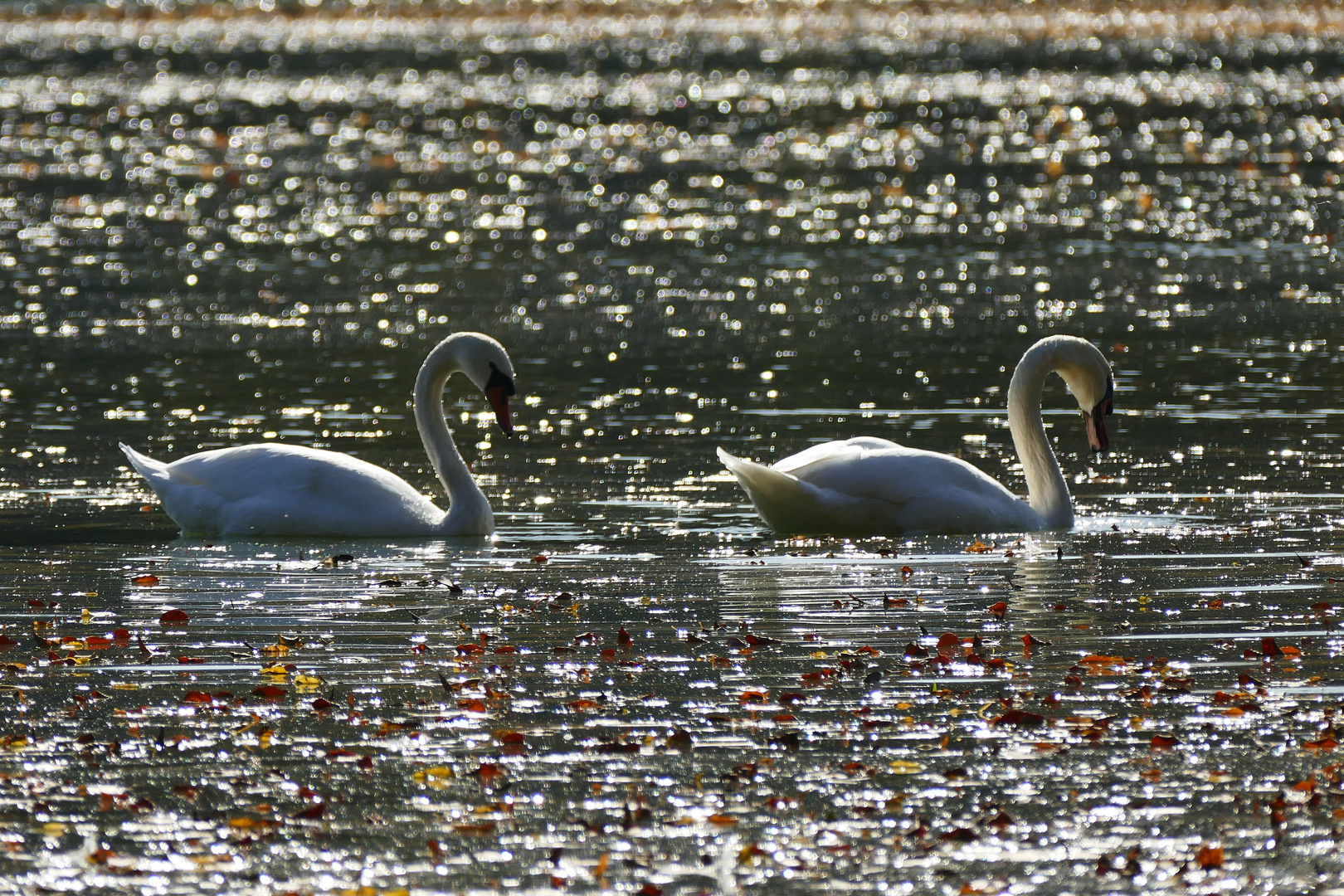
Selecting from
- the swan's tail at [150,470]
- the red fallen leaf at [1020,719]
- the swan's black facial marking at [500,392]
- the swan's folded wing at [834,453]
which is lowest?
the red fallen leaf at [1020,719]

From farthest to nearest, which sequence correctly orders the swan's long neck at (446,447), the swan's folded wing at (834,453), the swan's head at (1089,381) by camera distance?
the swan's head at (1089,381) < the swan's long neck at (446,447) < the swan's folded wing at (834,453)

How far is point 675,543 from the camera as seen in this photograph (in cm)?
1134

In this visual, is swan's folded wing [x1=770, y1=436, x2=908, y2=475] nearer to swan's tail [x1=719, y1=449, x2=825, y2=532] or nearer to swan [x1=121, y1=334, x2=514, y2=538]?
swan's tail [x1=719, y1=449, x2=825, y2=532]

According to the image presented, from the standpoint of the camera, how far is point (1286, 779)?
277 inches

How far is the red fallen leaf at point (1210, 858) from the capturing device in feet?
20.4

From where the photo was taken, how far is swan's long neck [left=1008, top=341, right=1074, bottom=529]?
11938 millimetres

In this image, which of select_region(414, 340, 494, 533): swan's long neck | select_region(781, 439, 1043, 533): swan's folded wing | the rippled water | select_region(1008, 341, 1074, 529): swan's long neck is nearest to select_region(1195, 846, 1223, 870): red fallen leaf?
the rippled water

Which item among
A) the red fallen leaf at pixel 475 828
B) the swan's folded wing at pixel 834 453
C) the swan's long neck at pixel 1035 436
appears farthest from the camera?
the swan's long neck at pixel 1035 436

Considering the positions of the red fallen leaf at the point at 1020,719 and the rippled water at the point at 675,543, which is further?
the red fallen leaf at the point at 1020,719

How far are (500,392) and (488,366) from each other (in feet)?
0.53

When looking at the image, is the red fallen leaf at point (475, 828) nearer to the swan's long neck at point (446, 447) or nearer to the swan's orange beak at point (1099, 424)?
the swan's long neck at point (446, 447)

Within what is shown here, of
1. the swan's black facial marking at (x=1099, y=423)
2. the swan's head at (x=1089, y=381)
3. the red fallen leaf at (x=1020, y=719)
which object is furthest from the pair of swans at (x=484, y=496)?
the red fallen leaf at (x=1020, y=719)

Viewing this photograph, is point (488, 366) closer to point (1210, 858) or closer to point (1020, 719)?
point (1020, 719)

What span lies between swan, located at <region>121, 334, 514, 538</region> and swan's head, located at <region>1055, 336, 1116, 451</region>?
329 centimetres
